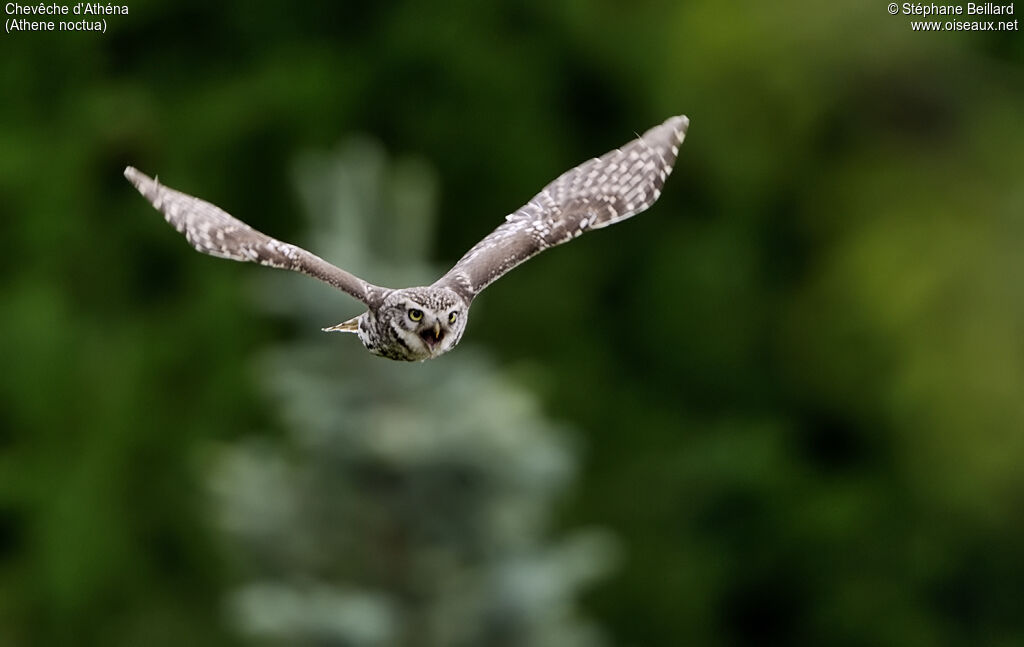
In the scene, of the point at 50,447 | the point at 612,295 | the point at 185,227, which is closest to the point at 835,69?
the point at 612,295

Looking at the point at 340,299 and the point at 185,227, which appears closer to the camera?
the point at 185,227

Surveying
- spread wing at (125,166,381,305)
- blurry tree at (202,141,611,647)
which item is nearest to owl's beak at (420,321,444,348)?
spread wing at (125,166,381,305)

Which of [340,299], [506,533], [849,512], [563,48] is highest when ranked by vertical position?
[563,48]

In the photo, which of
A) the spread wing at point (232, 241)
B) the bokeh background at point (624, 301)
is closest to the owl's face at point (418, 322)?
the spread wing at point (232, 241)

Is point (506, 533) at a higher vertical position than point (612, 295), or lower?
lower

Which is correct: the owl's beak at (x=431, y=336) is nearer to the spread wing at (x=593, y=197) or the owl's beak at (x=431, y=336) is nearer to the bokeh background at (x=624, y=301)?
the spread wing at (x=593, y=197)

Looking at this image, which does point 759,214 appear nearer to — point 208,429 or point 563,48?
point 563,48

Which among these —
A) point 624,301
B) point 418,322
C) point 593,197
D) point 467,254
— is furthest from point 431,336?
point 624,301

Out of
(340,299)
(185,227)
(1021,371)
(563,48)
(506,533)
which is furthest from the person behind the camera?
A: (563,48)
